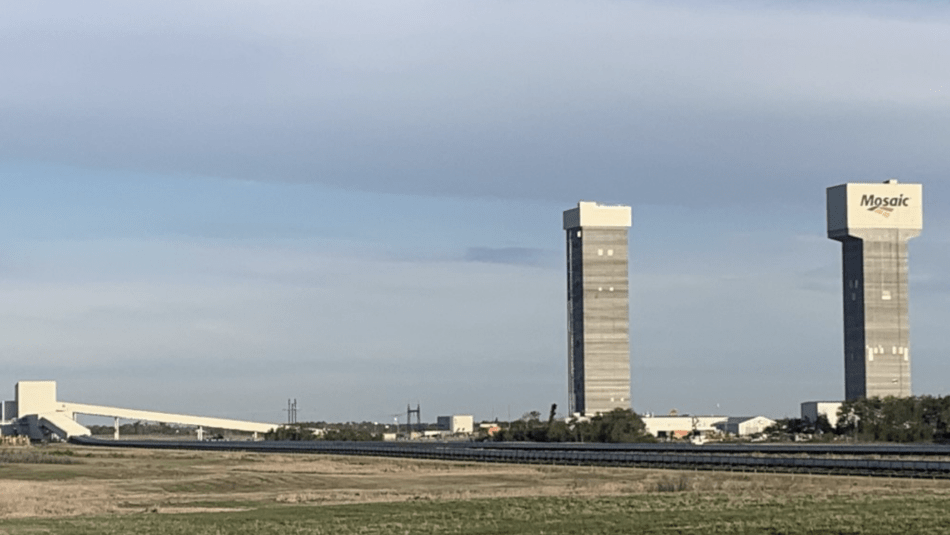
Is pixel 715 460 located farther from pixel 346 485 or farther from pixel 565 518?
pixel 565 518

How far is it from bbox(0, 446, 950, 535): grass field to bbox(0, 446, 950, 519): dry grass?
136 millimetres

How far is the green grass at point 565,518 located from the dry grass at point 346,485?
4334mm

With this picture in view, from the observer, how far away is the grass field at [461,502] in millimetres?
61062

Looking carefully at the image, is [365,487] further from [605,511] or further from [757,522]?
[757,522]

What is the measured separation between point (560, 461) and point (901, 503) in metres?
64.7

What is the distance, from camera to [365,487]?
10281 centimetres

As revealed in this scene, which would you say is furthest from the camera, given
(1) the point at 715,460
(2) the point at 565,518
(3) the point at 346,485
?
(1) the point at 715,460

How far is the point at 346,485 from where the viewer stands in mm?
106312

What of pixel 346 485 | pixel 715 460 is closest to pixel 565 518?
pixel 346 485

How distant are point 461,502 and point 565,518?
47.2 feet

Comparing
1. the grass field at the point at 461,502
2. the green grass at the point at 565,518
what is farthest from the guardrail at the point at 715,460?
the green grass at the point at 565,518

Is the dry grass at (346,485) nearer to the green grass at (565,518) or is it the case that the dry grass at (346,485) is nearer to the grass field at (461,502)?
the grass field at (461,502)

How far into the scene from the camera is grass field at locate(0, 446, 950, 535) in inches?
2404

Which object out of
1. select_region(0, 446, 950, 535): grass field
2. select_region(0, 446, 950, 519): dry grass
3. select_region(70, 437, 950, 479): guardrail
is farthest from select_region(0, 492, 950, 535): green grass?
select_region(70, 437, 950, 479): guardrail
